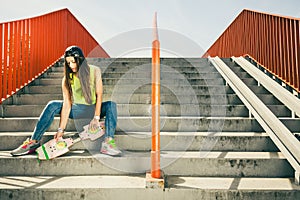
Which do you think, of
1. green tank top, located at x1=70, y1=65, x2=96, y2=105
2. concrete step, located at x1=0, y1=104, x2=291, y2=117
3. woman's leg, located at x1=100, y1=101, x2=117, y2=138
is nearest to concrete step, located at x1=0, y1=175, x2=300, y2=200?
woman's leg, located at x1=100, y1=101, x2=117, y2=138

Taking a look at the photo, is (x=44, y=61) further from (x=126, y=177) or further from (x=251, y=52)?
(x=251, y=52)

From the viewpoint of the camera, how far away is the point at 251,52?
582cm

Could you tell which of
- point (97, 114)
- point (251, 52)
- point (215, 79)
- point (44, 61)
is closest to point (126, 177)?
point (97, 114)

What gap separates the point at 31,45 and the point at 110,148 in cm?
282

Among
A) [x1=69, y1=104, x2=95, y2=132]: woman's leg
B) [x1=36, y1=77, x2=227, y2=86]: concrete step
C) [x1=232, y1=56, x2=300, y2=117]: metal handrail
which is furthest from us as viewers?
[x1=36, y1=77, x2=227, y2=86]: concrete step

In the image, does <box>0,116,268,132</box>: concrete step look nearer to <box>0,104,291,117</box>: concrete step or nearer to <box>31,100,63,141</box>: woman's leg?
<box>0,104,291,117</box>: concrete step

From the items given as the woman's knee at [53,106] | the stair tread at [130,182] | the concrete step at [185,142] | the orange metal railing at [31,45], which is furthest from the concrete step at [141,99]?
the stair tread at [130,182]

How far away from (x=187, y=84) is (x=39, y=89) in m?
2.28

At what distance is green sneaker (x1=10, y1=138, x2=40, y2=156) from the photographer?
2820 millimetres

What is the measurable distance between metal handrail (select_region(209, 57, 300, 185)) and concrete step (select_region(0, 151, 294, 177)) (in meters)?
0.12

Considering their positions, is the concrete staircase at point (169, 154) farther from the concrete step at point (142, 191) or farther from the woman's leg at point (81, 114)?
the woman's leg at point (81, 114)

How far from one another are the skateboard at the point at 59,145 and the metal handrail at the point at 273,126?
1720mm

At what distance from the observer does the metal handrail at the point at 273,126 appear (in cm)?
258

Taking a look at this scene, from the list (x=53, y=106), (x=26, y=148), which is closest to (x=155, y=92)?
(x=53, y=106)
